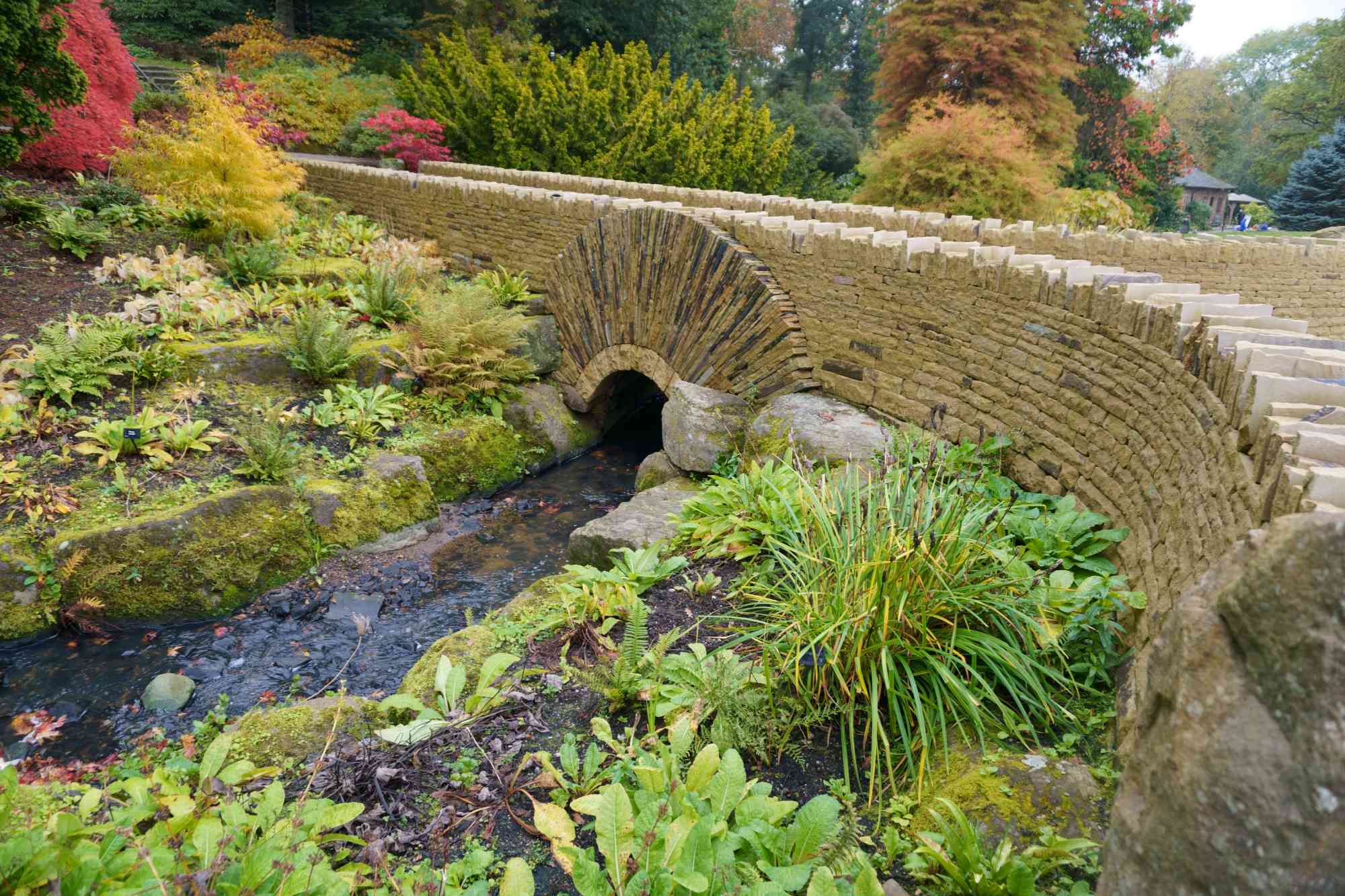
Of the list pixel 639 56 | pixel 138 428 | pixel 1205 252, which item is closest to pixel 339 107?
pixel 639 56

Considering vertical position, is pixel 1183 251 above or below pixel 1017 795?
above

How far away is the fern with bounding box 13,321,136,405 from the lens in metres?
5.93

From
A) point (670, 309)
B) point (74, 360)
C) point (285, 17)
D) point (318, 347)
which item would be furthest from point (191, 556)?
point (285, 17)

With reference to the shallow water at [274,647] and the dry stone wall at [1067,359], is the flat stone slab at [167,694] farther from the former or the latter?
the dry stone wall at [1067,359]

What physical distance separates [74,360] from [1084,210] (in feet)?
44.9

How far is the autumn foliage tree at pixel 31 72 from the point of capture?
258 inches

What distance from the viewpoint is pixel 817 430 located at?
5223 mm

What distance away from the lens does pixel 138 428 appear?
5.79 metres

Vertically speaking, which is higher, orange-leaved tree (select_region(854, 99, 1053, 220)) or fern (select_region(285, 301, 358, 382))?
orange-leaved tree (select_region(854, 99, 1053, 220))

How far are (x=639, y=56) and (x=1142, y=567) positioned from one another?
15693mm

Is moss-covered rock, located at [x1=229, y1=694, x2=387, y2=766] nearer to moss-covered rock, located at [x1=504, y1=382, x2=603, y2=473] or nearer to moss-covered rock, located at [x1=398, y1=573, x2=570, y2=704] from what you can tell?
moss-covered rock, located at [x1=398, y1=573, x2=570, y2=704]

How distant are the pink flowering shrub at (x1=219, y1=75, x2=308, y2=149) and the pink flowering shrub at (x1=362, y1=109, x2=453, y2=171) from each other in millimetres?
1708

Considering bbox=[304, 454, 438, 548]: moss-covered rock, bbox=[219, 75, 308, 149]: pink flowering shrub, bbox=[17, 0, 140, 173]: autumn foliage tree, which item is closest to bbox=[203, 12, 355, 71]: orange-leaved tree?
bbox=[219, 75, 308, 149]: pink flowering shrub

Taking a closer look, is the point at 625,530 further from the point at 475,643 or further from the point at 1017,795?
the point at 1017,795
